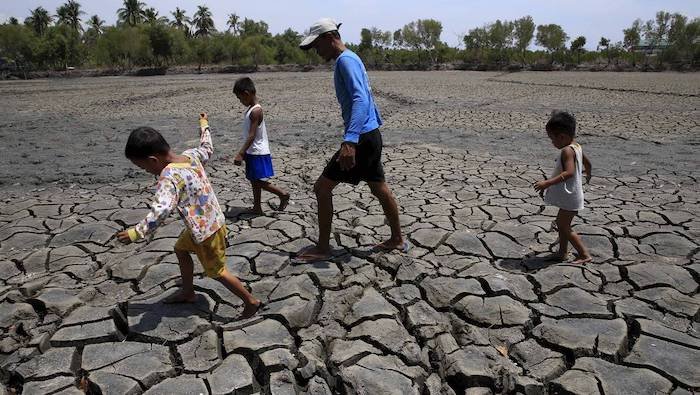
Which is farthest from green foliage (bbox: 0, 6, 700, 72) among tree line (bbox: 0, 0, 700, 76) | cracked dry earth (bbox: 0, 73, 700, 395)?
cracked dry earth (bbox: 0, 73, 700, 395)

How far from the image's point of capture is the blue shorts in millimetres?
4312

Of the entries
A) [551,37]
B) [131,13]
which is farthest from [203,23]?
[551,37]

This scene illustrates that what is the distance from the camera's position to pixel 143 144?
2350mm

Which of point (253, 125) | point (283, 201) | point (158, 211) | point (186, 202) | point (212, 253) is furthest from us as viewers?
point (283, 201)

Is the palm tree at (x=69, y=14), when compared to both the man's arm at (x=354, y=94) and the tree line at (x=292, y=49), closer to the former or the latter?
the tree line at (x=292, y=49)

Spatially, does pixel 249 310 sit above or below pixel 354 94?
below

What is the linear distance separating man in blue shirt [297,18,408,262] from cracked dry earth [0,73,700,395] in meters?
0.59

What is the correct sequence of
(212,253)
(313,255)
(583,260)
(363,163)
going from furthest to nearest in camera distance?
(313,255) < (583,260) < (363,163) < (212,253)

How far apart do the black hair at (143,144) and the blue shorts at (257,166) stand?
191 centimetres

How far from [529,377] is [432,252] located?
1465 millimetres

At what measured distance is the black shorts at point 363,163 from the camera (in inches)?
123

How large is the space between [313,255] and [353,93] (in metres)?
1.26

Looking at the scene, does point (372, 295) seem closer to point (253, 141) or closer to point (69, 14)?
point (253, 141)

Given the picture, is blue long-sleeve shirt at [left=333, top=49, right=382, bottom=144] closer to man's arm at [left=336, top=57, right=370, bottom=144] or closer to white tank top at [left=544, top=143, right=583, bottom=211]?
man's arm at [left=336, top=57, right=370, bottom=144]
